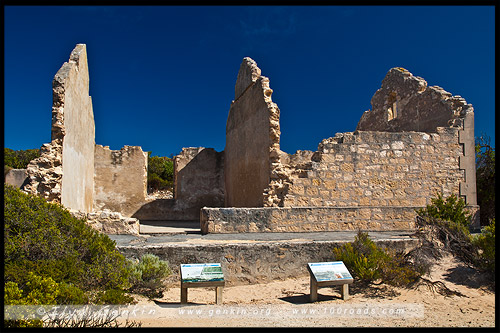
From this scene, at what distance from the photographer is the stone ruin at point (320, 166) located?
26.0 feet

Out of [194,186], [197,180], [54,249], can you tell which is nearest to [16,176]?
[194,186]

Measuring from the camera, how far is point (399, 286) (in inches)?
216

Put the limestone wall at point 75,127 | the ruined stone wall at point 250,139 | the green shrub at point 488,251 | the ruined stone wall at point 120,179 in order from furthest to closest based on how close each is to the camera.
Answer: the ruined stone wall at point 120,179 < the ruined stone wall at point 250,139 < the limestone wall at point 75,127 < the green shrub at point 488,251

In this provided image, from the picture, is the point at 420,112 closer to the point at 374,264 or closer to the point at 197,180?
the point at 374,264

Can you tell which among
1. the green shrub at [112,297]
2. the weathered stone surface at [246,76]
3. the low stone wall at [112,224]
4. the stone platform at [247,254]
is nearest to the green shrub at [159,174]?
the weathered stone surface at [246,76]

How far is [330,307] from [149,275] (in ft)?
8.11

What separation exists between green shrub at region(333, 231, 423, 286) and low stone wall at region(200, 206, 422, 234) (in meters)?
1.99

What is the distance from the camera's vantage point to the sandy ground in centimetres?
423

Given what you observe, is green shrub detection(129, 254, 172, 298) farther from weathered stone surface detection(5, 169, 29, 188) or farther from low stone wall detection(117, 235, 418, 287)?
weathered stone surface detection(5, 169, 29, 188)

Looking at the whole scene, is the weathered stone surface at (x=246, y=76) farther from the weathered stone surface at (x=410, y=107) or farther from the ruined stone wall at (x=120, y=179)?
the ruined stone wall at (x=120, y=179)

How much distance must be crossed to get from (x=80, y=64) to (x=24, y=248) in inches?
294

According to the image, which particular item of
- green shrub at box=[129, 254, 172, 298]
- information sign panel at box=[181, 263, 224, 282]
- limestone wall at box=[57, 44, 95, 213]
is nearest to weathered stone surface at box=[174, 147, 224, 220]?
limestone wall at box=[57, 44, 95, 213]

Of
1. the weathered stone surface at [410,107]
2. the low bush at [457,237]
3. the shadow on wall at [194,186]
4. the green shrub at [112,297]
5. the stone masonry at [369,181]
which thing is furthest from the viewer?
the shadow on wall at [194,186]

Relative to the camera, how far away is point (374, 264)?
5.55 m
